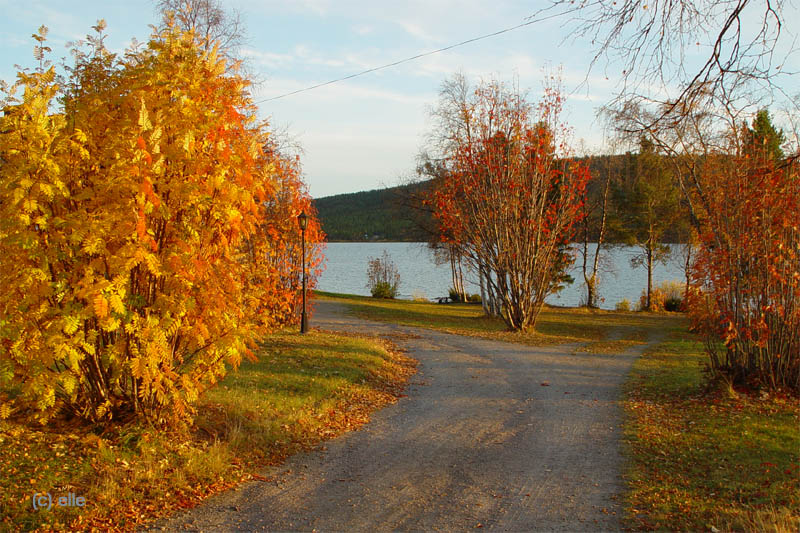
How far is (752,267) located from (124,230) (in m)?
8.45

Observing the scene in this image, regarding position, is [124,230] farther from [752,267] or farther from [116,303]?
[752,267]

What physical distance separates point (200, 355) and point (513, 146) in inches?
546

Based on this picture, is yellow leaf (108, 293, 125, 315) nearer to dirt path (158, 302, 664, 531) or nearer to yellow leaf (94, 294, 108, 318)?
yellow leaf (94, 294, 108, 318)

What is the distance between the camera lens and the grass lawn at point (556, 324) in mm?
17531

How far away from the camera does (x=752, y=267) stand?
338 inches

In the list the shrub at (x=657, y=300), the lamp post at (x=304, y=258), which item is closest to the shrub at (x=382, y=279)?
the shrub at (x=657, y=300)

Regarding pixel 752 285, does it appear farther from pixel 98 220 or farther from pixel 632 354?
pixel 98 220

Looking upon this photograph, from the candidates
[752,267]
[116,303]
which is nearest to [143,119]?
[116,303]

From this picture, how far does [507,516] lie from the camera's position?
480cm

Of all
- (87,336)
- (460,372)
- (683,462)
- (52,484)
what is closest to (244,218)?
(87,336)

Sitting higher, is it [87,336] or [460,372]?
[87,336]

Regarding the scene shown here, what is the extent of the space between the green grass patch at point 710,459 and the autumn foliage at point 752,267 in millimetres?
614

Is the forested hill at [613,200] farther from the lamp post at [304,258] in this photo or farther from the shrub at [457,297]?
the lamp post at [304,258]

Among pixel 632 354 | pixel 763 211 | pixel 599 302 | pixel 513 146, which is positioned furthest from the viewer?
pixel 599 302
